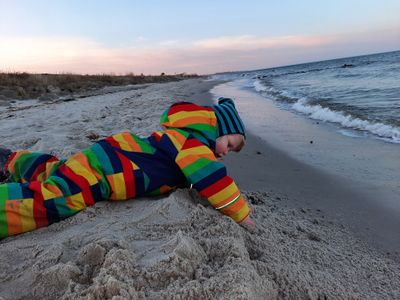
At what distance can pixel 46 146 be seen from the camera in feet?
12.7

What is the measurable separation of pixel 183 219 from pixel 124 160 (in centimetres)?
56

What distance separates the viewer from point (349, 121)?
5996mm

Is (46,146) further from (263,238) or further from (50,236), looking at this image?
(263,238)

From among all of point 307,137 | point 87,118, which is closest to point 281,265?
point 307,137

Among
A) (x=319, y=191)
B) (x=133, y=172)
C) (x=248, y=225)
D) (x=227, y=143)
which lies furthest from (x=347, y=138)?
(x=133, y=172)

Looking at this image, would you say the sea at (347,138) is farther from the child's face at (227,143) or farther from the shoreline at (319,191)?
the child's face at (227,143)

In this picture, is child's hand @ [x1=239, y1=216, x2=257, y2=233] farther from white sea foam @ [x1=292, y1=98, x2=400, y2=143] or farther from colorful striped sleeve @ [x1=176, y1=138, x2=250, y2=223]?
white sea foam @ [x1=292, y1=98, x2=400, y2=143]

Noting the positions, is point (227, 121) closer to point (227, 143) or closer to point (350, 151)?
point (227, 143)

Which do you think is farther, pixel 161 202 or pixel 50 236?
pixel 161 202

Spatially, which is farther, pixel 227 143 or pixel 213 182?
pixel 227 143

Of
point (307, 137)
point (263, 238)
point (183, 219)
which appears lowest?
point (307, 137)

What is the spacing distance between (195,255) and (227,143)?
1.12 meters

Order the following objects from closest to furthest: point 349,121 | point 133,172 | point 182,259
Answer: point 182,259, point 133,172, point 349,121

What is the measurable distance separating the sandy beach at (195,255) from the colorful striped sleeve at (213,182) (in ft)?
0.26
